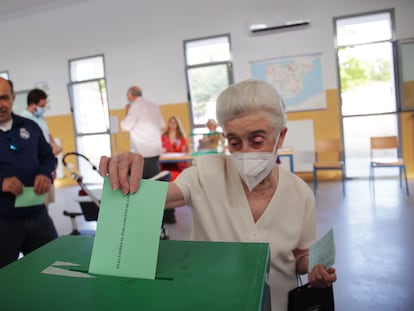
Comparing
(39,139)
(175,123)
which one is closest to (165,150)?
(175,123)

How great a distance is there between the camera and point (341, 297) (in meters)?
2.14

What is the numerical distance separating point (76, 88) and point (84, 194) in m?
5.08

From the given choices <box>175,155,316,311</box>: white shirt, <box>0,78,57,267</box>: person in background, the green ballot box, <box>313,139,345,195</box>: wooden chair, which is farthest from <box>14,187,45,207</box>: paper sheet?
<box>313,139,345,195</box>: wooden chair

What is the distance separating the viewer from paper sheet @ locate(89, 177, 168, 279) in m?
0.60

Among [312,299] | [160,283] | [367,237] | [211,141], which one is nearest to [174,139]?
[211,141]

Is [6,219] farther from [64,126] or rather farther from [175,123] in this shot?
[64,126]

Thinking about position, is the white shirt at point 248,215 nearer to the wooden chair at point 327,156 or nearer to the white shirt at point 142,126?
the white shirt at point 142,126

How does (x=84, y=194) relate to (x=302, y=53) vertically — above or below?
below

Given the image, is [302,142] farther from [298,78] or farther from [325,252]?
[325,252]

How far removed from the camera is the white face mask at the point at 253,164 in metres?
1.06

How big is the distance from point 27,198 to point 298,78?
16.1 ft

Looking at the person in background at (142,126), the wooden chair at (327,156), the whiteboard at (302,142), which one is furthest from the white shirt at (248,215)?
the whiteboard at (302,142)

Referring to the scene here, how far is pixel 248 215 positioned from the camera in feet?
3.47

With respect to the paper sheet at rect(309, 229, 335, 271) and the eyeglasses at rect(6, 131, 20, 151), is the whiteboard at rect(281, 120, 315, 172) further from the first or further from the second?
the paper sheet at rect(309, 229, 335, 271)
